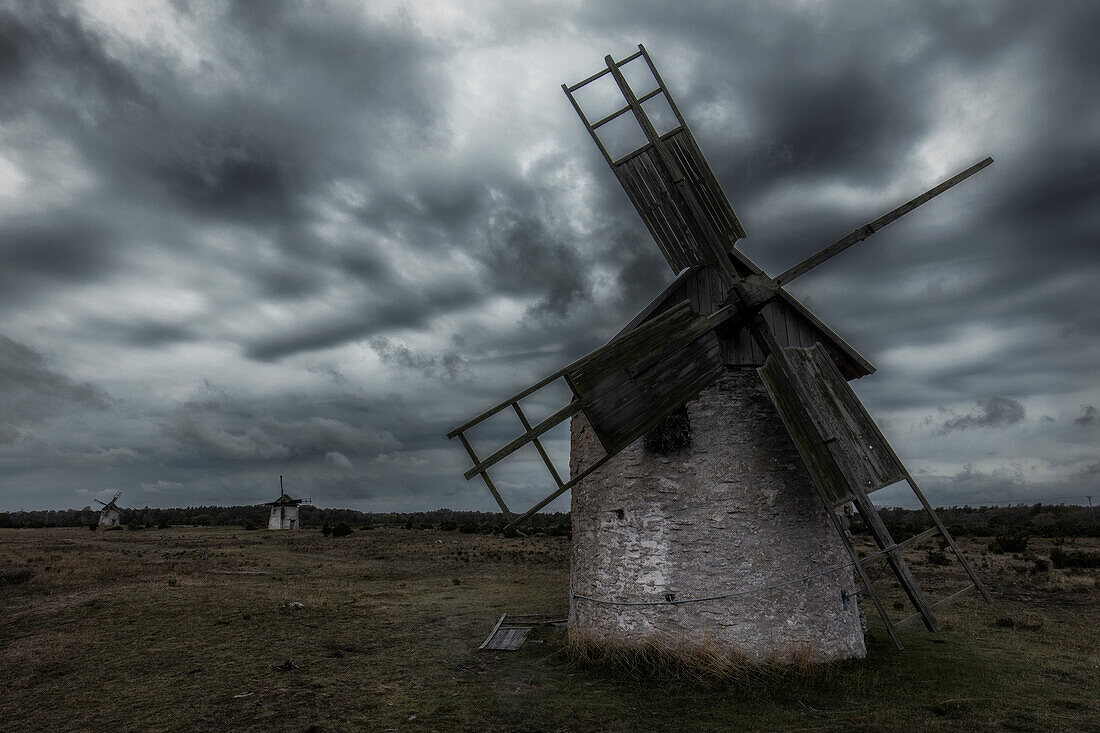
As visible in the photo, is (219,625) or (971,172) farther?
(219,625)

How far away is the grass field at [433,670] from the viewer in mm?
7219

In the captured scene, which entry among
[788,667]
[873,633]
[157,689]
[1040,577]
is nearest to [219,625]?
[157,689]

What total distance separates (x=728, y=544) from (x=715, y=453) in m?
1.37

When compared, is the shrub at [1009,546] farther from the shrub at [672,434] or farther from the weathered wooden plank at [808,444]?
the shrub at [672,434]

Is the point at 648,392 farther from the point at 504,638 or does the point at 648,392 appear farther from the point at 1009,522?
the point at 1009,522

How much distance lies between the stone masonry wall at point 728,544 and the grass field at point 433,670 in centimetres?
63

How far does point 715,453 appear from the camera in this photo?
29.3 feet

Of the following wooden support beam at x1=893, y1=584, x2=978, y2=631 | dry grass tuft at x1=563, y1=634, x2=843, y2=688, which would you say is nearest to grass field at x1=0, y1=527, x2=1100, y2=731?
dry grass tuft at x1=563, y1=634, x2=843, y2=688

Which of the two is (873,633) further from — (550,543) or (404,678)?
(550,543)

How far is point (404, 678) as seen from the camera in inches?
360

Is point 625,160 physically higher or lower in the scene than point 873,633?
higher

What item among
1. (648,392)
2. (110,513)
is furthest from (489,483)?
(110,513)

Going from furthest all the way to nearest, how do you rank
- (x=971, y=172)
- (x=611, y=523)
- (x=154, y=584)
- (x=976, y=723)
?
(x=154, y=584) < (x=611, y=523) < (x=971, y=172) < (x=976, y=723)

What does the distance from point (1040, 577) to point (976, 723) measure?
53.1 ft
